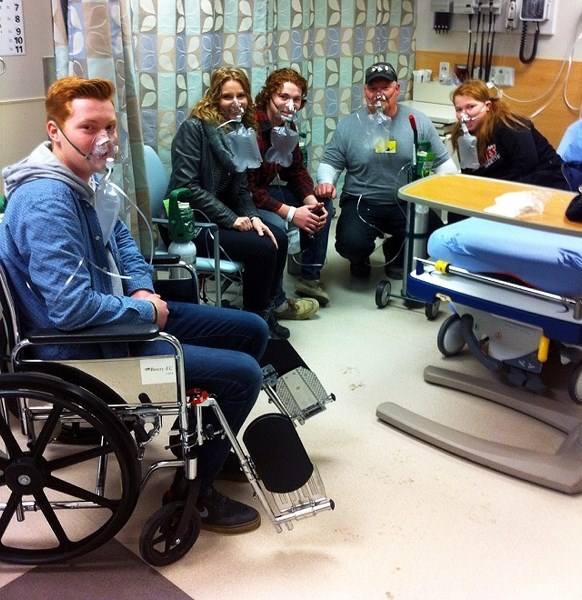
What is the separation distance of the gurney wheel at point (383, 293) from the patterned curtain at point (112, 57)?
109 centimetres

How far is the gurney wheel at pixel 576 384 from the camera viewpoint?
8.48 ft

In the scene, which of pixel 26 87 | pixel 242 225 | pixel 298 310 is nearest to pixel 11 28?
pixel 26 87

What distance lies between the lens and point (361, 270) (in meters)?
3.77

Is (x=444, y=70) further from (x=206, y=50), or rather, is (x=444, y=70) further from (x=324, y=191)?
(x=206, y=50)

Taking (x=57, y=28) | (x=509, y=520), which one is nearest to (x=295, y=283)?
(x=57, y=28)

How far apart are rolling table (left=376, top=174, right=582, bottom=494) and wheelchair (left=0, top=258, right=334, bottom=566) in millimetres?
585

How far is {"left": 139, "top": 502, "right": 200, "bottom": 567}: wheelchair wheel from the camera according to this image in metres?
1.90

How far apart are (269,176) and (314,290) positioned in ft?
1.81

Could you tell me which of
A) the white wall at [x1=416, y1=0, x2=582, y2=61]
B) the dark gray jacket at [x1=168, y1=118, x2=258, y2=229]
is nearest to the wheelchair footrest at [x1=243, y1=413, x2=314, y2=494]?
the dark gray jacket at [x1=168, y1=118, x2=258, y2=229]

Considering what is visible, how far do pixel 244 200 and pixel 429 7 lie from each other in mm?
2096

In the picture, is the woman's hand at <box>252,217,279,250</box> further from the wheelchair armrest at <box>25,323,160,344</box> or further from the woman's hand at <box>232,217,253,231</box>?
the wheelchair armrest at <box>25,323,160,344</box>

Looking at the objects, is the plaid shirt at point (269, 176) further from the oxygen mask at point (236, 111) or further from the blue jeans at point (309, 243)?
the oxygen mask at point (236, 111)

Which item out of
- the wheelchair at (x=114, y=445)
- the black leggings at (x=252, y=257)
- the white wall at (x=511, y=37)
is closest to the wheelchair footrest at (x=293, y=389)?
the wheelchair at (x=114, y=445)

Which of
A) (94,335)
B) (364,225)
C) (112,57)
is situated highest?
(112,57)
